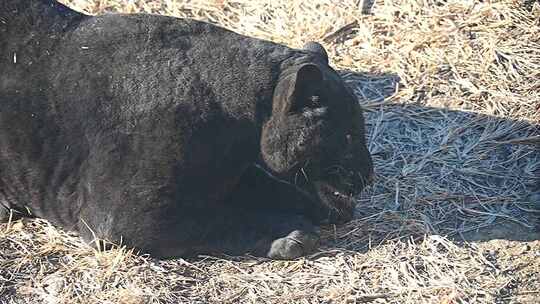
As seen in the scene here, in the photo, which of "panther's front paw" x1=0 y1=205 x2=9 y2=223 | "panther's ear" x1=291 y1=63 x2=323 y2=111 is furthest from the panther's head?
"panther's front paw" x1=0 y1=205 x2=9 y2=223

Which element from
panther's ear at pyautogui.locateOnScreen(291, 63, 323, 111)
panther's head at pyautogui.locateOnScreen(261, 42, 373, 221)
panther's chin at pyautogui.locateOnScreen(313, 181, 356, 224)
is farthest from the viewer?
panther's chin at pyautogui.locateOnScreen(313, 181, 356, 224)

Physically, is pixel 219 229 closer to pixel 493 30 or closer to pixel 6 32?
pixel 6 32

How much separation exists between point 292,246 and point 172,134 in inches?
37.2

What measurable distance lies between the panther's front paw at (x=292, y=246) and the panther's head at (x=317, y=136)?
302 millimetres

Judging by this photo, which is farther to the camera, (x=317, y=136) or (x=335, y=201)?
(x=335, y=201)

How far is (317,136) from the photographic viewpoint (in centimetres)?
542

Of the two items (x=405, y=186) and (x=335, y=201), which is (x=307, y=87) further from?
(x=405, y=186)

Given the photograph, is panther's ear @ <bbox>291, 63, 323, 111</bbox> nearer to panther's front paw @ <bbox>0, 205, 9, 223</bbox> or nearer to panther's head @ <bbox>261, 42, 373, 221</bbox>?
panther's head @ <bbox>261, 42, 373, 221</bbox>

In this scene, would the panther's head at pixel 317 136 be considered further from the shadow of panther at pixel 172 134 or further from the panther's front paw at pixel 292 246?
the panther's front paw at pixel 292 246

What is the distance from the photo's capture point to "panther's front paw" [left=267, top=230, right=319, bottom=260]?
5.47 m

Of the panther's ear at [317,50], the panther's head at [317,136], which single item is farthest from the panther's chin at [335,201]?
the panther's ear at [317,50]

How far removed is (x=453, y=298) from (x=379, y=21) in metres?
2.99

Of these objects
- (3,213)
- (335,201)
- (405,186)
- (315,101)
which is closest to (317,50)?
(315,101)

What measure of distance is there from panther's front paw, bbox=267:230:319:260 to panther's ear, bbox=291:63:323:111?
0.75 m
